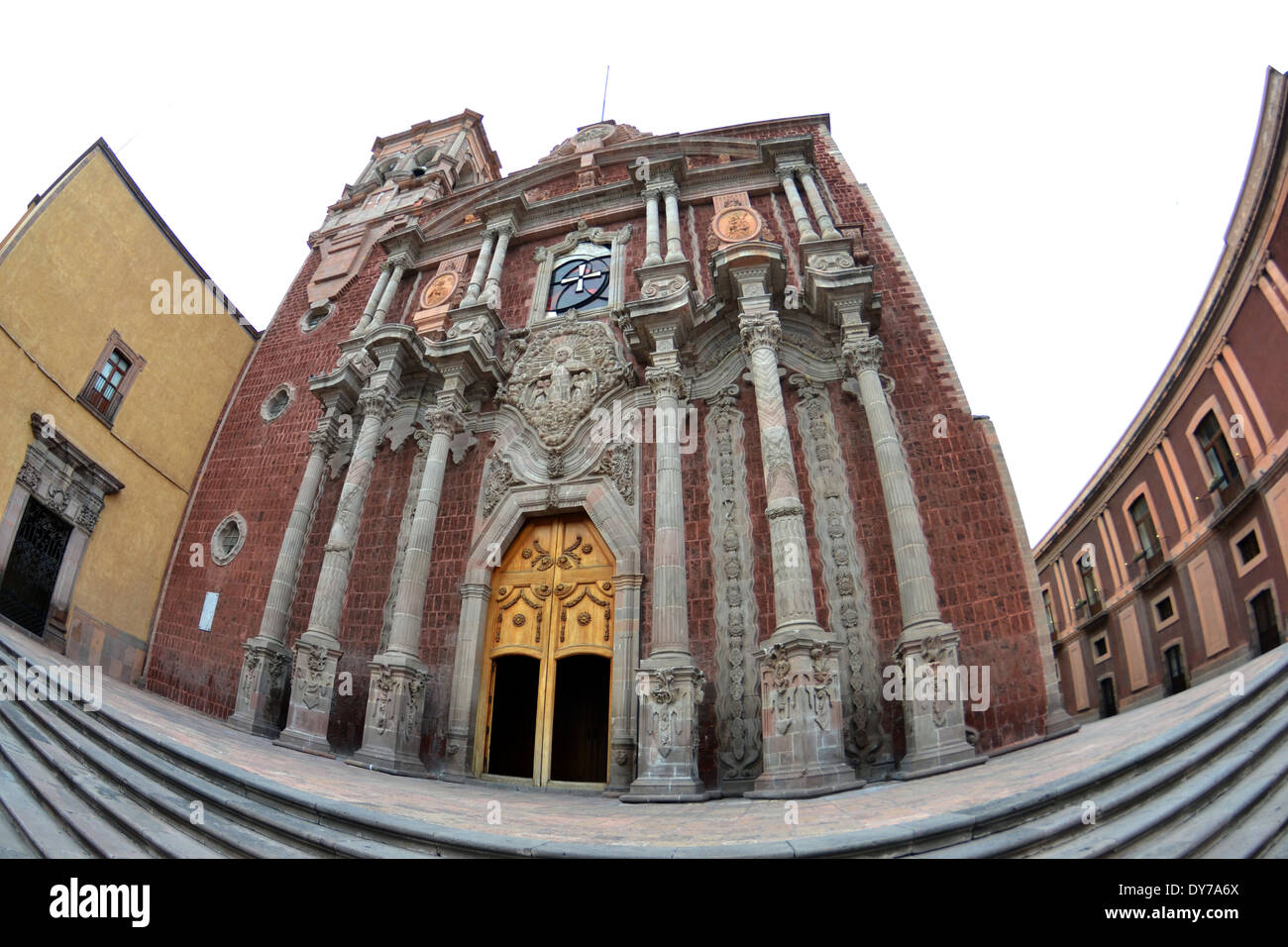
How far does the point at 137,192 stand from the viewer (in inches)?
645

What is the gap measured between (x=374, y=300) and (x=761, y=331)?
34.3ft

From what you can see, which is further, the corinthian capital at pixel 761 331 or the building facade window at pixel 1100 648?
the building facade window at pixel 1100 648

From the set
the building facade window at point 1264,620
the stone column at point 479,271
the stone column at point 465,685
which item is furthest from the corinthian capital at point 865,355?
the building facade window at point 1264,620

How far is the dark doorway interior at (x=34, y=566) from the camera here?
12.6 m

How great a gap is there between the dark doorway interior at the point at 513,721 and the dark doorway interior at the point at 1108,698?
20761 millimetres

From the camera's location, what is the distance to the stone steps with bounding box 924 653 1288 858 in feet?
10.3

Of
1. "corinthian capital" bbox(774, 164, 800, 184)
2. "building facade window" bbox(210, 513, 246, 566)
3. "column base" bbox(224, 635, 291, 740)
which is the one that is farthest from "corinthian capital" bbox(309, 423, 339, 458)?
→ "corinthian capital" bbox(774, 164, 800, 184)

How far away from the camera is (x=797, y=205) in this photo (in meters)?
13.4

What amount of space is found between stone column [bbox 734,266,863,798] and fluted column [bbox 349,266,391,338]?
10687 mm

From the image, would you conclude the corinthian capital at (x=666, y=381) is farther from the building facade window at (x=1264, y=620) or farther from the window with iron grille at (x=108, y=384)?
the building facade window at (x=1264, y=620)

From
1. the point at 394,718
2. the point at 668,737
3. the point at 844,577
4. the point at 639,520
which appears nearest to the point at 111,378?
the point at 394,718
